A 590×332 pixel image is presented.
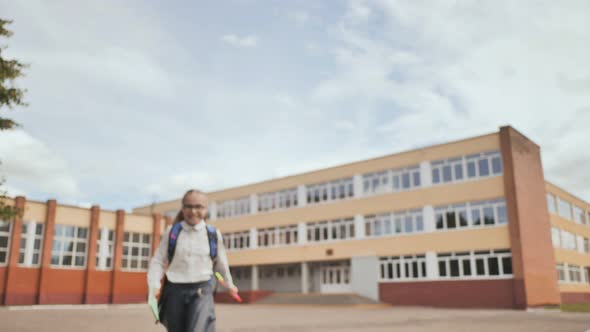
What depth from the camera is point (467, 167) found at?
1149 inches

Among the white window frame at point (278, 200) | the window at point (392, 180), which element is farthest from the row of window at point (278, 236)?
the window at point (392, 180)

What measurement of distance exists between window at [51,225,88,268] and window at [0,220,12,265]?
8.19 feet

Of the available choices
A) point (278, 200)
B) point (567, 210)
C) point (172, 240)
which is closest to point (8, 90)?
point (172, 240)

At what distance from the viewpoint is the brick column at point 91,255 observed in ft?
106

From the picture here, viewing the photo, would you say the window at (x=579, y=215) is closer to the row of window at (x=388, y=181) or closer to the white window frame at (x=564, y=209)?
the white window frame at (x=564, y=209)

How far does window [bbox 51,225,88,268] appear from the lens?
3173cm

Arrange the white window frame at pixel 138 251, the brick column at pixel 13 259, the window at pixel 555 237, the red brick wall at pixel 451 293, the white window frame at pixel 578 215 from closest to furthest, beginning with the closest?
the red brick wall at pixel 451 293 < the brick column at pixel 13 259 < the window at pixel 555 237 < the white window frame at pixel 138 251 < the white window frame at pixel 578 215

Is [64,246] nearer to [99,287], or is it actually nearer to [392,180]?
[99,287]

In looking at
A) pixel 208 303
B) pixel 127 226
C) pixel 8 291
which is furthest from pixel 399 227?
pixel 208 303

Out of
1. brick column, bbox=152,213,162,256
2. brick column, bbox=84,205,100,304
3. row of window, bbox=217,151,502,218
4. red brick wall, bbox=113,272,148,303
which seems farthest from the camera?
brick column, bbox=152,213,162,256

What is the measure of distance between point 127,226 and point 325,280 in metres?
13.5

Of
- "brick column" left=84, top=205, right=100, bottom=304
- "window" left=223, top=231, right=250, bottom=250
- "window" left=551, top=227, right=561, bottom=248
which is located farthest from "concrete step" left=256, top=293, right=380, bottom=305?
"window" left=551, top=227, right=561, bottom=248

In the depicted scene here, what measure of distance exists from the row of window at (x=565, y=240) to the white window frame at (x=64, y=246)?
27.2 meters

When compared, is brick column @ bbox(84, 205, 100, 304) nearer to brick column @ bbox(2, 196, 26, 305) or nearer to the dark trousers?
brick column @ bbox(2, 196, 26, 305)
